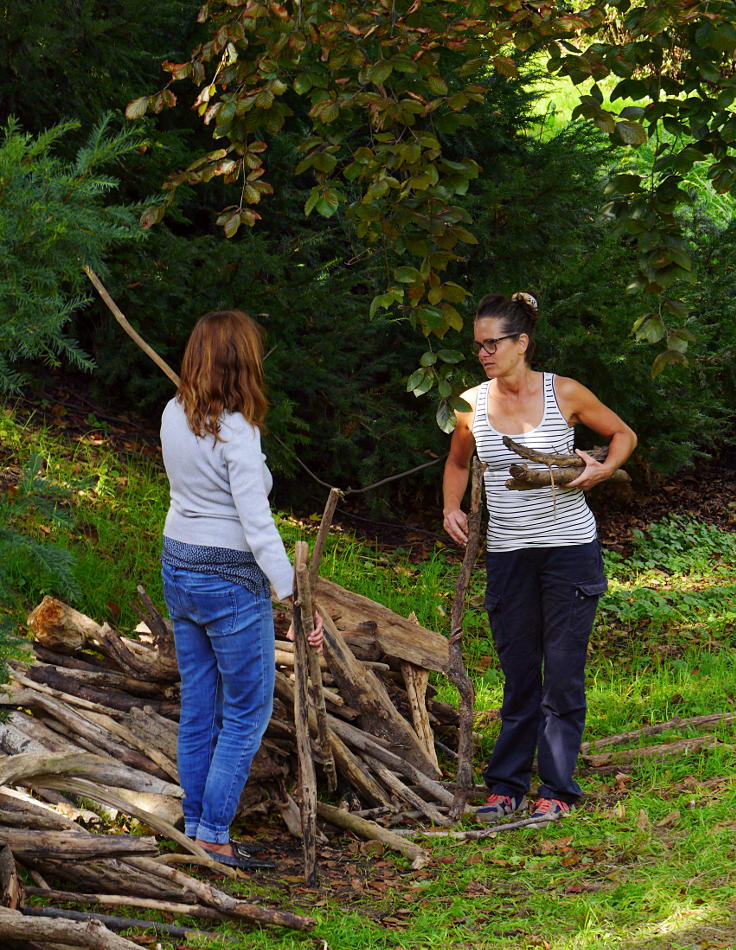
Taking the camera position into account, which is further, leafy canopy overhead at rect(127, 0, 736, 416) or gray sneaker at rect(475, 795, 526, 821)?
gray sneaker at rect(475, 795, 526, 821)

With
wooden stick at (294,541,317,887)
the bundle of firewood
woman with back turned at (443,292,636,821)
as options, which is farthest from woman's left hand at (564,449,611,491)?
the bundle of firewood

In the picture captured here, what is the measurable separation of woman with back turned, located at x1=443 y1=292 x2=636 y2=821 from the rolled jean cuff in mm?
1194

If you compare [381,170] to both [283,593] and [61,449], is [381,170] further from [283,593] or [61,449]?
[61,449]

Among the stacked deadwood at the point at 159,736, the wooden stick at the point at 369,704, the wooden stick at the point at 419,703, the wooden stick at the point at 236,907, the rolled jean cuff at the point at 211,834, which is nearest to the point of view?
the wooden stick at the point at 236,907

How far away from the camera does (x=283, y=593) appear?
3654mm

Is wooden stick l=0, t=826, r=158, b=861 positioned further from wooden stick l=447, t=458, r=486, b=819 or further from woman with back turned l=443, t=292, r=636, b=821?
woman with back turned l=443, t=292, r=636, b=821

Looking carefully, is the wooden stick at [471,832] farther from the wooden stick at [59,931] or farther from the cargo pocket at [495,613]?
the wooden stick at [59,931]

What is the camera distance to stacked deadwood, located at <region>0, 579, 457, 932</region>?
11.4ft

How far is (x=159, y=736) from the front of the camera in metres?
4.55

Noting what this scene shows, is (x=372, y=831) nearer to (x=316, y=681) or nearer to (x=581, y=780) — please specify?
(x=316, y=681)

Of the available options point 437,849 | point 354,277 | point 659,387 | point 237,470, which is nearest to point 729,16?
point 237,470

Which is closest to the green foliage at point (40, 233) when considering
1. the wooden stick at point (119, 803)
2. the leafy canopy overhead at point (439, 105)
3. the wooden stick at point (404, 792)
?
the leafy canopy overhead at point (439, 105)

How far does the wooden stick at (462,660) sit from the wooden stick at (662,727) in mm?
979

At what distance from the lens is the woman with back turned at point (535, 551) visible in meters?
4.43
